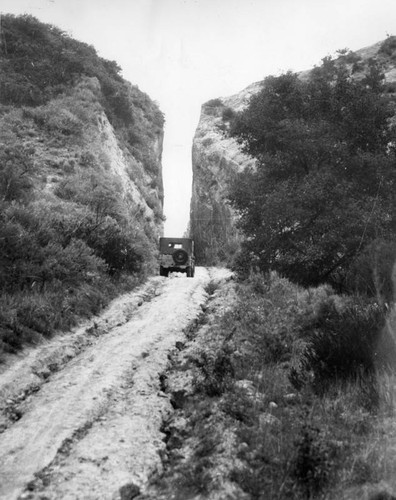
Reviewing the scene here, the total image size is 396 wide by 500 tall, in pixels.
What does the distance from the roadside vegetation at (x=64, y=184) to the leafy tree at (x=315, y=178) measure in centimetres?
536

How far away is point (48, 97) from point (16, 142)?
8.55 meters

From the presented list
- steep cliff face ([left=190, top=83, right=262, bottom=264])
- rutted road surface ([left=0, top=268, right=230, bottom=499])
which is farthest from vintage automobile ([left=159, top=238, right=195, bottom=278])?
rutted road surface ([left=0, top=268, right=230, bottom=499])

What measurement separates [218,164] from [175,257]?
19.6 meters

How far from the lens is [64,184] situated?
21.2 meters

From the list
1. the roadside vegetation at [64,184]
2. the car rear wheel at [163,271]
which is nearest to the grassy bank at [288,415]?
the roadside vegetation at [64,184]

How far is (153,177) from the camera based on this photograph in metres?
38.0

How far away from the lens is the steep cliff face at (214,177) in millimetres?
36812

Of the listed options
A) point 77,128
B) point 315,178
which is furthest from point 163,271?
point 77,128

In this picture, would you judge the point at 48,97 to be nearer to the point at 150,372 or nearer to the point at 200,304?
the point at 200,304

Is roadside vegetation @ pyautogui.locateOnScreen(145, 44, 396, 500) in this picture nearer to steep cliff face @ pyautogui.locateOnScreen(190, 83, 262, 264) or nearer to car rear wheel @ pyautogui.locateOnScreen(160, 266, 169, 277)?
car rear wheel @ pyautogui.locateOnScreen(160, 266, 169, 277)

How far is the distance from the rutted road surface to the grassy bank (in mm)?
367

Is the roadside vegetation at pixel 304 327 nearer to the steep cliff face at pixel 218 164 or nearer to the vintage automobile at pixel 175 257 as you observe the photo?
the vintage automobile at pixel 175 257

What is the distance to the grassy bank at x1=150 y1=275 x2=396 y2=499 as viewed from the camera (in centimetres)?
370

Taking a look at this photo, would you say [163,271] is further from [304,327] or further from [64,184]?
[304,327]
